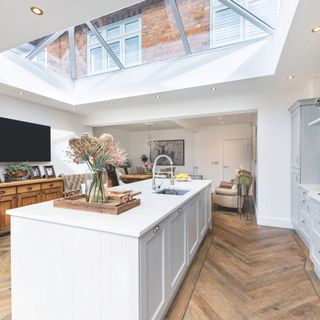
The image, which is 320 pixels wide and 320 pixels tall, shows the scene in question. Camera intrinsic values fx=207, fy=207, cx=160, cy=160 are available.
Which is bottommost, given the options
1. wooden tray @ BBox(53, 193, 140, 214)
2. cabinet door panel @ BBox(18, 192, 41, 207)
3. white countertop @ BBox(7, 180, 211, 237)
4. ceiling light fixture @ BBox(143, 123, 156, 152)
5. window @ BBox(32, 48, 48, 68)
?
cabinet door panel @ BBox(18, 192, 41, 207)

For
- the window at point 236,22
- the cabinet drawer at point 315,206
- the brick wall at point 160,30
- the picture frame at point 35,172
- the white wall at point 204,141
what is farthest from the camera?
the white wall at point 204,141

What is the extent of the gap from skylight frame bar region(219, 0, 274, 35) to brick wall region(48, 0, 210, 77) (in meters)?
0.37

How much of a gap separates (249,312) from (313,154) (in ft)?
7.76

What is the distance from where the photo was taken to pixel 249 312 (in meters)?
1.72

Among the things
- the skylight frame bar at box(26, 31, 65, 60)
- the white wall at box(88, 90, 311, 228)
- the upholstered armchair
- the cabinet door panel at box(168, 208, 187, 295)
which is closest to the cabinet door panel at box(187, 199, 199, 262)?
the cabinet door panel at box(168, 208, 187, 295)

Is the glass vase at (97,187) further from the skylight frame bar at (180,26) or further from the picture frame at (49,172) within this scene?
the picture frame at (49,172)

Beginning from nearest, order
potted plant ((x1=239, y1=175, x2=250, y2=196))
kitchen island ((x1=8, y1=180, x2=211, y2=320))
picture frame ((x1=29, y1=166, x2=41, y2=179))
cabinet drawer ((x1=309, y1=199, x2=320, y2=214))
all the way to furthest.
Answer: kitchen island ((x1=8, y1=180, x2=211, y2=320)), cabinet drawer ((x1=309, y1=199, x2=320, y2=214)), picture frame ((x1=29, y1=166, x2=41, y2=179)), potted plant ((x1=239, y1=175, x2=250, y2=196))

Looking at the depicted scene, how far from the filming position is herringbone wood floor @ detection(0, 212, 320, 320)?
1728mm

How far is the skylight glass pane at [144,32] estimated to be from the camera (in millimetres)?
3406

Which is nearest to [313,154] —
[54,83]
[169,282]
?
[169,282]

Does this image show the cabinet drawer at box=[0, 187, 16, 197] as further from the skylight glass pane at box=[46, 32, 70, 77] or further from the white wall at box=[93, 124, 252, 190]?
the white wall at box=[93, 124, 252, 190]

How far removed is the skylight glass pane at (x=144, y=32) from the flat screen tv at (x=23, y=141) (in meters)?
2.28

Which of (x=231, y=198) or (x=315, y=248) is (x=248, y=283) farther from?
(x=231, y=198)

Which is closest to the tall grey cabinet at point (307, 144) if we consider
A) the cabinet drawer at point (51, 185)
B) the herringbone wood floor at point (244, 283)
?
the herringbone wood floor at point (244, 283)
